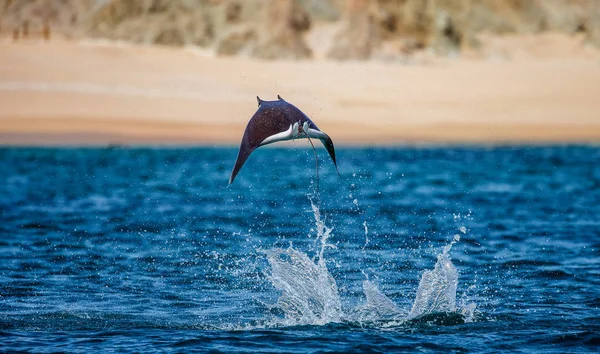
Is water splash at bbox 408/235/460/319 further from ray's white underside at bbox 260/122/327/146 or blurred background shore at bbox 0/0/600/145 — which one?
blurred background shore at bbox 0/0/600/145

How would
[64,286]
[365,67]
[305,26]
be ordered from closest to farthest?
1. [64,286]
2. [365,67]
3. [305,26]

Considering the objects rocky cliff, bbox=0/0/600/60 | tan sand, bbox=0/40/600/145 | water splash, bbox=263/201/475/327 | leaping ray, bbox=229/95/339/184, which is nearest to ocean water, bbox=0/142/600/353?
water splash, bbox=263/201/475/327

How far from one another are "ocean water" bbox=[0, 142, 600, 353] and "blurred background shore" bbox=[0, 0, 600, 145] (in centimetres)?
559

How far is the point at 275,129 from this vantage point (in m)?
8.40

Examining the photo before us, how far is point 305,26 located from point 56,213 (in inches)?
858

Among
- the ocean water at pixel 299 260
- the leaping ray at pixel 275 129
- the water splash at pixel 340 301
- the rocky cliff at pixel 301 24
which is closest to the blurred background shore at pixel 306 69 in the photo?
the rocky cliff at pixel 301 24

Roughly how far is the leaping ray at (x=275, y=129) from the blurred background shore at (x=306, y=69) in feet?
51.8

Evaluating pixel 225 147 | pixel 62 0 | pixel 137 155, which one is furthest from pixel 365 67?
pixel 62 0

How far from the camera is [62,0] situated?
3966 centimetres

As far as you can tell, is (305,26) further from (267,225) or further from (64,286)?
(64,286)

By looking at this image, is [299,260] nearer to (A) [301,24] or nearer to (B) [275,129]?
(B) [275,129]

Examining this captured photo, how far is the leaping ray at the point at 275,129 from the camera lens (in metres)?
8.27

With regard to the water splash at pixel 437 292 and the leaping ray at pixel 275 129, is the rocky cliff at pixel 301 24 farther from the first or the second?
the leaping ray at pixel 275 129

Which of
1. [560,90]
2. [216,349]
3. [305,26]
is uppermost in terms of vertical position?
[305,26]
